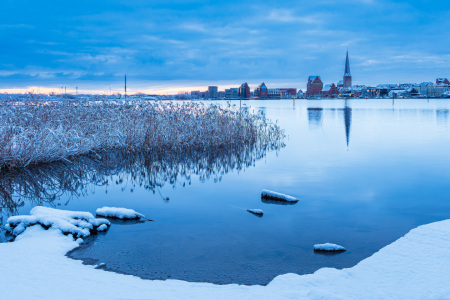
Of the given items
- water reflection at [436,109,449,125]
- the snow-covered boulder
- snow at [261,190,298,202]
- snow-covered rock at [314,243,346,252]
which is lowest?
snow-covered rock at [314,243,346,252]

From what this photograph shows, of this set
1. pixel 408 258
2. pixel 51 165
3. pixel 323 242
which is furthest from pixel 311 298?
pixel 51 165

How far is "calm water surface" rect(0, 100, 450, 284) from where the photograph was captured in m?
6.34

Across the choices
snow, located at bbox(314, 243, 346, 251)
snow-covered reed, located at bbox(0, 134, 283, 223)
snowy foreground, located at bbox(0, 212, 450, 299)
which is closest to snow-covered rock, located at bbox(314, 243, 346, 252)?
snow, located at bbox(314, 243, 346, 251)

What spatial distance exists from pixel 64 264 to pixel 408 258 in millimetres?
4982

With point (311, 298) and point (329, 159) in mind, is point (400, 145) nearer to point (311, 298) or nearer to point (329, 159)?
point (329, 159)

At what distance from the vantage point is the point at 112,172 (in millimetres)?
14328

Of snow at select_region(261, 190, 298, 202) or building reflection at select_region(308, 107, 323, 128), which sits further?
building reflection at select_region(308, 107, 323, 128)

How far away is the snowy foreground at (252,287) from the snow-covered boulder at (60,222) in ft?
3.19

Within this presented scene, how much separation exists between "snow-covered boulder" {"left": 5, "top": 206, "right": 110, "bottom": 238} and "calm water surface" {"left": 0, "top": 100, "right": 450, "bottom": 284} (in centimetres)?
32

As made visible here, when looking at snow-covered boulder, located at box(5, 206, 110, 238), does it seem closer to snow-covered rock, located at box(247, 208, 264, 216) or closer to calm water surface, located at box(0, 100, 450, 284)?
calm water surface, located at box(0, 100, 450, 284)

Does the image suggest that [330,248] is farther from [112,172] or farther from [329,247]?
[112,172]

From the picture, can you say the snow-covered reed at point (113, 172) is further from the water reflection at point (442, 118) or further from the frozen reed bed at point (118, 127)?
the water reflection at point (442, 118)

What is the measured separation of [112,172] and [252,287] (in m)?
10.1

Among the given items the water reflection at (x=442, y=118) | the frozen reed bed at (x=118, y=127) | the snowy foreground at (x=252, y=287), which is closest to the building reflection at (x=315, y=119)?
the water reflection at (x=442, y=118)
